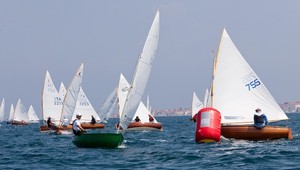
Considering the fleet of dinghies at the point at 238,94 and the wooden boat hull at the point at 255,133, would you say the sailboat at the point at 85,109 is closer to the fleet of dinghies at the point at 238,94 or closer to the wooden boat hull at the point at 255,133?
the fleet of dinghies at the point at 238,94

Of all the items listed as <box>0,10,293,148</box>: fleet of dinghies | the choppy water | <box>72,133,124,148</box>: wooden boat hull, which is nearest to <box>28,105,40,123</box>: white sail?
<box>0,10,293,148</box>: fleet of dinghies

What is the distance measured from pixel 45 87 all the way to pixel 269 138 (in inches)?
1488

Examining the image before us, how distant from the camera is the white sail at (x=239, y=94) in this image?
36.8 metres

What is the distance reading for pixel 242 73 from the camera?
37.2 meters

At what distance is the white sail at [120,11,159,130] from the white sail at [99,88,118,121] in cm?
4302

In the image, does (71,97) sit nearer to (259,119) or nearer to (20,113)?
(259,119)

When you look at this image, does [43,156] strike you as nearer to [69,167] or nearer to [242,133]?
[69,167]

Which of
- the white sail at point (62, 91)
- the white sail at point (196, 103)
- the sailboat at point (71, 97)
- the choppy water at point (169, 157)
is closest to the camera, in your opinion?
the choppy water at point (169, 157)

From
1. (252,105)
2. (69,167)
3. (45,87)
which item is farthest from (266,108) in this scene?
(45,87)

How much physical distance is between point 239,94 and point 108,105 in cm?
3971

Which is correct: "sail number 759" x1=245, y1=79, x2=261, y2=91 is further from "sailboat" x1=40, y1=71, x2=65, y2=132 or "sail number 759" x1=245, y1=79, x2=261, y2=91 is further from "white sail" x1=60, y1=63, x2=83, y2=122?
"sailboat" x1=40, y1=71, x2=65, y2=132

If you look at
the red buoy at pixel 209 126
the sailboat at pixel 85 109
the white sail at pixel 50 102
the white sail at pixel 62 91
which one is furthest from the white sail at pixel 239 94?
the sailboat at pixel 85 109

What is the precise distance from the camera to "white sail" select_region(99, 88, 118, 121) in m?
74.8

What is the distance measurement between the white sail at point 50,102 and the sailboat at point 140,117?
22.7 feet
